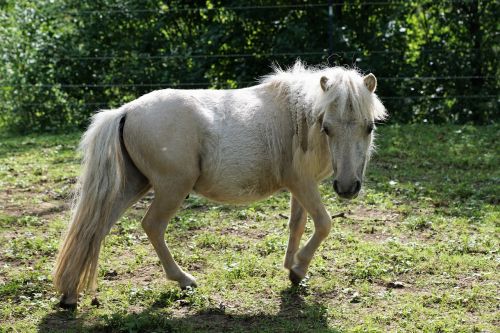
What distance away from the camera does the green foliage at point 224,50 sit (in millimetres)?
12055

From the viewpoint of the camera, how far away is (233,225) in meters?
6.85

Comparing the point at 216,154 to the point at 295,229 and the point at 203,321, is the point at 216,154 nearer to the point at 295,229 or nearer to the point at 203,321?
the point at 295,229

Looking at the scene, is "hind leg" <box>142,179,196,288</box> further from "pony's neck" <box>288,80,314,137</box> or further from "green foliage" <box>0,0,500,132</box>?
"green foliage" <box>0,0,500,132</box>

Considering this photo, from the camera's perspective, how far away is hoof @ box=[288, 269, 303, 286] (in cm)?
525

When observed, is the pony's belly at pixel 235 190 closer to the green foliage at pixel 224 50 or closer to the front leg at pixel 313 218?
the front leg at pixel 313 218

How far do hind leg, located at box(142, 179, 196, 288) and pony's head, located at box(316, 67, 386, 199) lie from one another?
3.58 feet

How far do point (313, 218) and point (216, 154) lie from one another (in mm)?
869

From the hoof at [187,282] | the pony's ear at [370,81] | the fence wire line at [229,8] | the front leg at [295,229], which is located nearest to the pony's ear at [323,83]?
the pony's ear at [370,81]

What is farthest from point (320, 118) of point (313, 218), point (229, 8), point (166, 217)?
point (229, 8)

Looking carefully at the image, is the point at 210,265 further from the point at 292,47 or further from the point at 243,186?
the point at 292,47

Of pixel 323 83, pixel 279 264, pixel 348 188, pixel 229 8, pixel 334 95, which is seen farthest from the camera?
pixel 229 8

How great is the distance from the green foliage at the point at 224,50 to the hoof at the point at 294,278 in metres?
7.27

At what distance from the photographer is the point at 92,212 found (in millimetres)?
4969

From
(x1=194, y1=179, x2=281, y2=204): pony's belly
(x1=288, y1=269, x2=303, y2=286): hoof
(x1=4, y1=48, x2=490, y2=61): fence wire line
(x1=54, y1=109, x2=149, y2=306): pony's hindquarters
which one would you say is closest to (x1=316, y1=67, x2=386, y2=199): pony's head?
(x1=194, y1=179, x2=281, y2=204): pony's belly
